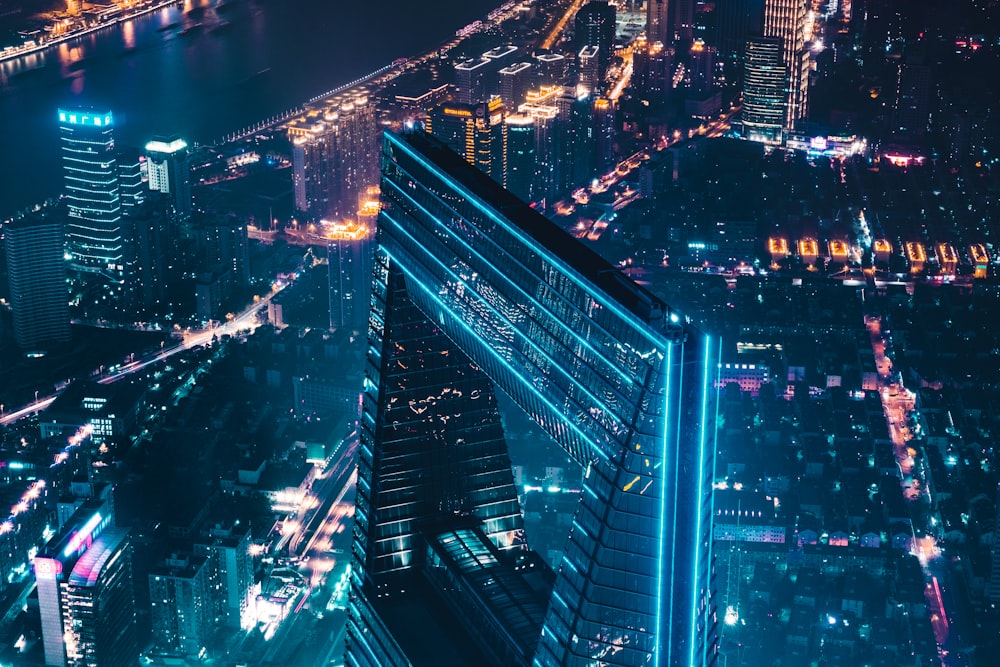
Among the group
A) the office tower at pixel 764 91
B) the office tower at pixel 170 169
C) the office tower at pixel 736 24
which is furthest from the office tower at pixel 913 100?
the office tower at pixel 170 169

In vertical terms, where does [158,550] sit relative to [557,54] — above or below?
below

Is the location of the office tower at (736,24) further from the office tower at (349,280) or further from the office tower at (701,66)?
the office tower at (349,280)

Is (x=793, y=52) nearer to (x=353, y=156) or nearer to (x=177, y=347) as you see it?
(x=353, y=156)

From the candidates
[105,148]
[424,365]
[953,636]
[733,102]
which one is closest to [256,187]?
[105,148]

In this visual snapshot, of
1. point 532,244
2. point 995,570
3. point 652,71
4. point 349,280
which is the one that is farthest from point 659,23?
point 532,244

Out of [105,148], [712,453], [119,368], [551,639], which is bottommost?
[119,368]

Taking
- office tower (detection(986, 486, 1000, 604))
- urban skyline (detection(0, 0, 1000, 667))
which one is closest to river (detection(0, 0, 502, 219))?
urban skyline (detection(0, 0, 1000, 667))

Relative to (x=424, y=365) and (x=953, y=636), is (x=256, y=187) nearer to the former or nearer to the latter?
(x=953, y=636)

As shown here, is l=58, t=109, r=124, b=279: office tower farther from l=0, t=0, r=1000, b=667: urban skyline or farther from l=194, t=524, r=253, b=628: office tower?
l=194, t=524, r=253, b=628: office tower
